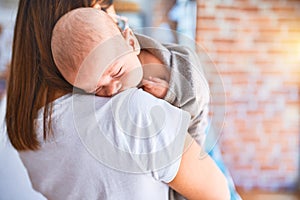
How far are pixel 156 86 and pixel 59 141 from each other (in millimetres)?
161

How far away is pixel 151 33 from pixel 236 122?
38 centimetres

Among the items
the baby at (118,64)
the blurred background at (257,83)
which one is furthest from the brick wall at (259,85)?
the baby at (118,64)

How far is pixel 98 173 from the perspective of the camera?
54 centimetres

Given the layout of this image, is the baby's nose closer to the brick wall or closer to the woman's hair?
the woman's hair

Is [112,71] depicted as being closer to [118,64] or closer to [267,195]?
[118,64]

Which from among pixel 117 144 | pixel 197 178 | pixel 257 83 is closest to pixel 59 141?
pixel 117 144

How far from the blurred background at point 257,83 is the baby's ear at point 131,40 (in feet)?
0.56

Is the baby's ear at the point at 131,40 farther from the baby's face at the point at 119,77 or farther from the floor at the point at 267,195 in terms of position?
the floor at the point at 267,195

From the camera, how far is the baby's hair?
0.52m

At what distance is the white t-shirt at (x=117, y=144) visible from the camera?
A: 0.51m

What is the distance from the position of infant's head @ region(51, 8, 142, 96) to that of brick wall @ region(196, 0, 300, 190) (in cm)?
27

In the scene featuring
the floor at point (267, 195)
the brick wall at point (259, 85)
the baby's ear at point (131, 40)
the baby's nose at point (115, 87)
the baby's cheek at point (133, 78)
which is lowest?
the floor at point (267, 195)

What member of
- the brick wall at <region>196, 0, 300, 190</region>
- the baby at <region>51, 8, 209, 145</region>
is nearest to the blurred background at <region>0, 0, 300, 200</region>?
the brick wall at <region>196, 0, 300, 190</region>

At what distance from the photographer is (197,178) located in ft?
1.75
